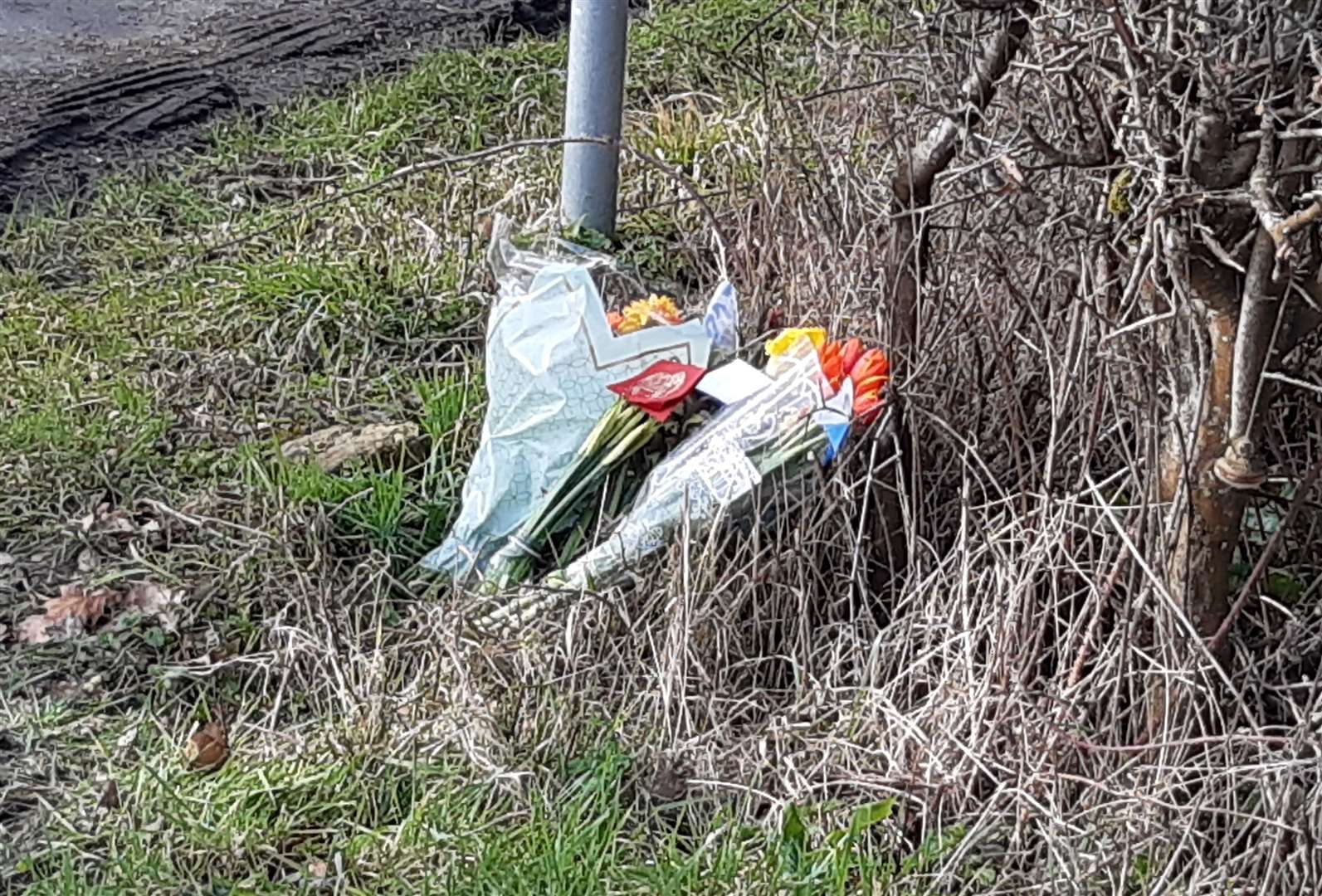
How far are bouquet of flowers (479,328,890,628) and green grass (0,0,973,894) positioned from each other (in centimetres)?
34

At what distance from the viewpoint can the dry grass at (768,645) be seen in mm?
2629

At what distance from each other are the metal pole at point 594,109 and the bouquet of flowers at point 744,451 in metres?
1.14

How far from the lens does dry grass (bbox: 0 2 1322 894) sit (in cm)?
263

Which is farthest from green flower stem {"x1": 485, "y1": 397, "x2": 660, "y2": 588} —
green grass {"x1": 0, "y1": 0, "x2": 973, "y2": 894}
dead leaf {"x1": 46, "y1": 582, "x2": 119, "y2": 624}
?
dead leaf {"x1": 46, "y1": 582, "x2": 119, "y2": 624}

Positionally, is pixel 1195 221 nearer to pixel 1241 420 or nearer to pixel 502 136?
pixel 1241 420

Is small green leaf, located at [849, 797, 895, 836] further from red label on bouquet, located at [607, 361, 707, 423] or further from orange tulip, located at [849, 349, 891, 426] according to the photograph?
red label on bouquet, located at [607, 361, 707, 423]

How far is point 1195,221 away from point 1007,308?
77 cm

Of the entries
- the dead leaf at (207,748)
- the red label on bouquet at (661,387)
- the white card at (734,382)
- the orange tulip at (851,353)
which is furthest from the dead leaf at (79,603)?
the orange tulip at (851,353)

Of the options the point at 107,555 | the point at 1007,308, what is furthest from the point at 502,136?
the point at 1007,308

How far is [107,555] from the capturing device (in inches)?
137

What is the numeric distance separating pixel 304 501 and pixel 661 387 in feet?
2.66

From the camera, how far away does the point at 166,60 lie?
5.91 meters

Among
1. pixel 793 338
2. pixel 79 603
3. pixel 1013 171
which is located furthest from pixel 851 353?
pixel 79 603

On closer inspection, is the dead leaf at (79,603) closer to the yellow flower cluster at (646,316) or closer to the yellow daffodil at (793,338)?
the yellow flower cluster at (646,316)
